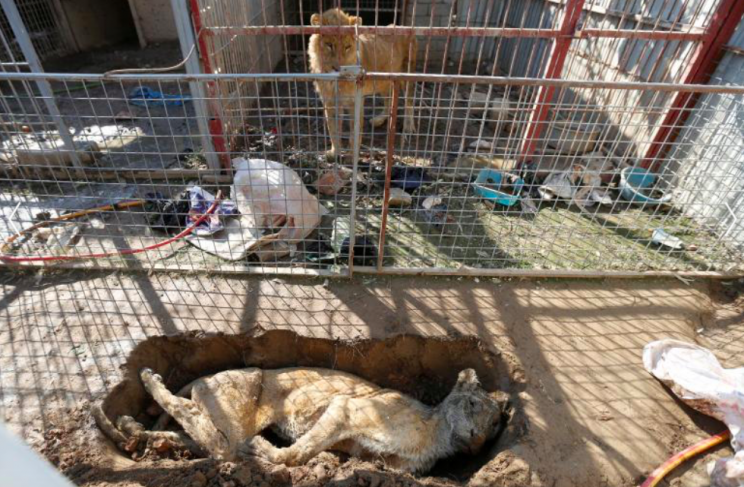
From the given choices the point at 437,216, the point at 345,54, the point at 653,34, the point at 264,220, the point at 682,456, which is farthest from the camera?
the point at 345,54

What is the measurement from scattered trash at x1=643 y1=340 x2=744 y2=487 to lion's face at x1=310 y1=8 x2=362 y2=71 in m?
4.82

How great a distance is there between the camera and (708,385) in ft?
10.1

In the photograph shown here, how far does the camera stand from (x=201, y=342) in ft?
11.5

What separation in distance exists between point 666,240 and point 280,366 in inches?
178

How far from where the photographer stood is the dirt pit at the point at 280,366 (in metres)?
2.62

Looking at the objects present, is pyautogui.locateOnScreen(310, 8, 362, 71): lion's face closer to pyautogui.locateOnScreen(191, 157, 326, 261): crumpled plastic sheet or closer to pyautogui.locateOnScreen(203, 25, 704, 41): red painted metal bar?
pyautogui.locateOnScreen(203, 25, 704, 41): red painted metal bar

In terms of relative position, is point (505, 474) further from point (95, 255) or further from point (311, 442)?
point (95, 255)

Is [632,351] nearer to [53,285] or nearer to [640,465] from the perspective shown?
[640,465]

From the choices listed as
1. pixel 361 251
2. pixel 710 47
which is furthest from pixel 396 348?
pixel 710 47

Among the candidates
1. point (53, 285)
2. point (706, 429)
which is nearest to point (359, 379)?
point (706, 429)

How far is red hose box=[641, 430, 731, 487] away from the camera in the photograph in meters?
2.74

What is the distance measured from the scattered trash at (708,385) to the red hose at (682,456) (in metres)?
0.08

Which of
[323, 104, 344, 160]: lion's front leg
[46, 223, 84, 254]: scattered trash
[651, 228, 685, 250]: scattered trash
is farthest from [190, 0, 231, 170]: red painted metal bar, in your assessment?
[651, 228, 685, 250]: scattered trash

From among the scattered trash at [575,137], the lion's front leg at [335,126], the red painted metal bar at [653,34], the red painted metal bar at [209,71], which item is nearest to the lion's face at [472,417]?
the lion's front leg at [335,126]
